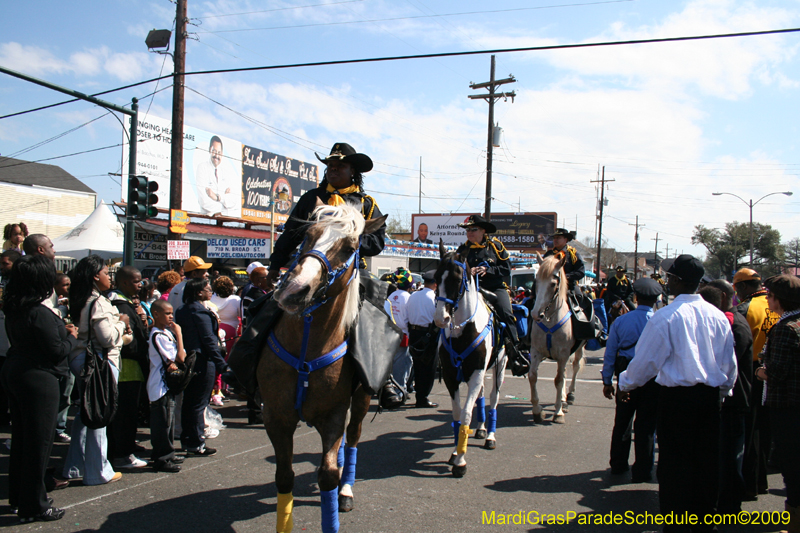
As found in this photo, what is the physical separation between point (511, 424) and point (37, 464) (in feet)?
18.5

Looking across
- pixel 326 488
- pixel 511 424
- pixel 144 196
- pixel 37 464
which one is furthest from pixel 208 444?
pixel 144 196

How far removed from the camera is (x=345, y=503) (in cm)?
429

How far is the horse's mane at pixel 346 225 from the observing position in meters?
3.25

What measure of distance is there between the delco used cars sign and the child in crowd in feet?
38.8

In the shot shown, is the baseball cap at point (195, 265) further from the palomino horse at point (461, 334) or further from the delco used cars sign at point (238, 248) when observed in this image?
the delco used cars sign at point (238, 248)

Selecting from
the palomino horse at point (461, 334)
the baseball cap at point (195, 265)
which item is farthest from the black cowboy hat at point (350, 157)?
the baseball cap at point (195, 265)

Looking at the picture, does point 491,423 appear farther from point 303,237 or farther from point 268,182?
point 268,182

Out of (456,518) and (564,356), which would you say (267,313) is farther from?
(564,356)

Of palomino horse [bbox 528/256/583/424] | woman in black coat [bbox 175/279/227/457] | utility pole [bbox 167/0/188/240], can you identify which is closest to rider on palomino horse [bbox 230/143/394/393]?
woman in black coat [bbox 175/279/227/457]

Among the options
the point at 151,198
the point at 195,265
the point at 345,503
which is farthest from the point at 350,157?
the point at 151,198

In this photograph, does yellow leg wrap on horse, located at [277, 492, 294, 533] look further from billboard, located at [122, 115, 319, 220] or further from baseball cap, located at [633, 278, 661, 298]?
billboard, located at [122, 115, 319, 220]

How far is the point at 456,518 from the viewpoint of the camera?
13.8 ft

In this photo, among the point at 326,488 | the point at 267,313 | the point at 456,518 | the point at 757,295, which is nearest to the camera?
the point at 326,488

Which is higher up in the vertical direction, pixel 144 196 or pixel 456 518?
pixel 144 196
